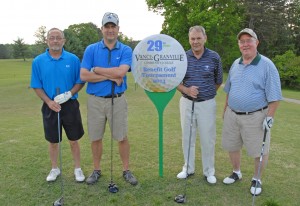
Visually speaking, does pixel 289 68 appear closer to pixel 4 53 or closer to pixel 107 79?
pixel 107 79

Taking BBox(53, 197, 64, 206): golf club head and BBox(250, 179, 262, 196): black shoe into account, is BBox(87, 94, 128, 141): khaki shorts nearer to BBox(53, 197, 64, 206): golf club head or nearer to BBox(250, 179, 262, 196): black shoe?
BBox(53, 197, 64, 206): golf club head

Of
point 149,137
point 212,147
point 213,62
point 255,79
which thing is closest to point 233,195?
point 212,147

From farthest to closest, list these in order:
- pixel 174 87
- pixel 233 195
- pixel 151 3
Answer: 1. pixel 151 3
2. pixel 174 87
3. pixel 233 195

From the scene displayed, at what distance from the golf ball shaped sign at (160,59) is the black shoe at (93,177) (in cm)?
157

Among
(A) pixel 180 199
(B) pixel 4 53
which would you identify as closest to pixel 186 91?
(A) pixel 180 199

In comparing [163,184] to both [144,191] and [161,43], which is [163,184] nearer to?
[144,191]

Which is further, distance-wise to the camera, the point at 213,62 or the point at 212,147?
the point at 212,147

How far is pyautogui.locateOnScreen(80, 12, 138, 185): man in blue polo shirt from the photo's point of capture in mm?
3977

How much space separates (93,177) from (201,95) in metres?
1.97

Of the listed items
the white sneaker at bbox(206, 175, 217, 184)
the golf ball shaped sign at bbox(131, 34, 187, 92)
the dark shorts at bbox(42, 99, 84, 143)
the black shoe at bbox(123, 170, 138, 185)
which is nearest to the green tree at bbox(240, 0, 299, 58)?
the golf ball shaped sign at bbox(131, 34, 187, 92)

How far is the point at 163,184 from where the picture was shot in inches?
173

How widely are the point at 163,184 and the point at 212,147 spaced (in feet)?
2.98

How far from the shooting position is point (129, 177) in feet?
14.7

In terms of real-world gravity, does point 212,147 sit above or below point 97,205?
above
